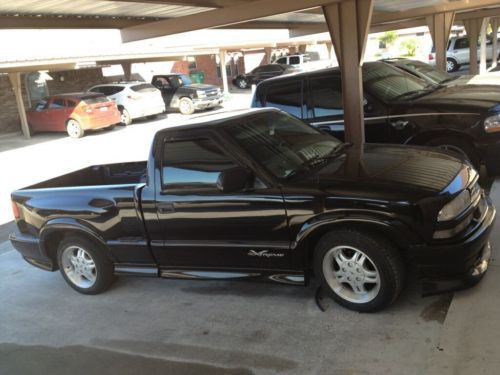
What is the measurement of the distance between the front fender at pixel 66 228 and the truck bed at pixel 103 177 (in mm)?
607

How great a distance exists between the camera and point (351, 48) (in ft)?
23.1

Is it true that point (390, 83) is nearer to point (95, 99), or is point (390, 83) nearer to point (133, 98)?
point (95, 99)

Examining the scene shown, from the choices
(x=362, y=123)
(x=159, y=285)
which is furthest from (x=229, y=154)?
(x=362, y=123)

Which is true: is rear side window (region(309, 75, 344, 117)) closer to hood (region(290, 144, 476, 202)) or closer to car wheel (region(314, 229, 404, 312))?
hood (region(290, 144, 476, 202))

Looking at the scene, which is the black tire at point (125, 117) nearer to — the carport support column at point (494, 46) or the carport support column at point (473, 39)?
the carport support column at point (473, 39)

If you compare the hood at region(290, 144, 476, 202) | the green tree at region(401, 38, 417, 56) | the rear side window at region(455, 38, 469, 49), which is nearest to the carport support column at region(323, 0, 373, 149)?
the hood at region(290, 144, 476, 202)

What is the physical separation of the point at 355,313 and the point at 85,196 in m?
2.74

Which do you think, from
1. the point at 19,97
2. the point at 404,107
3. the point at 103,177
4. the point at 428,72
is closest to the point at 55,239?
the point at 103,177

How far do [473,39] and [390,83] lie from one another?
1461 centimetres

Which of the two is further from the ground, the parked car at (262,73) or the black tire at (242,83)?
the parked car at (262,73)

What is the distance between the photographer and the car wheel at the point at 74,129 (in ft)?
64.5

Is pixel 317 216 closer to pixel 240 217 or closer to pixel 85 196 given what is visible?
pixel 240 217

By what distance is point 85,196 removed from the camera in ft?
16.1

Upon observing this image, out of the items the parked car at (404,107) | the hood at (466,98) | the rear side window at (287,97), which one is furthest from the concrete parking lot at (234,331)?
the rear side window at (287,97)
